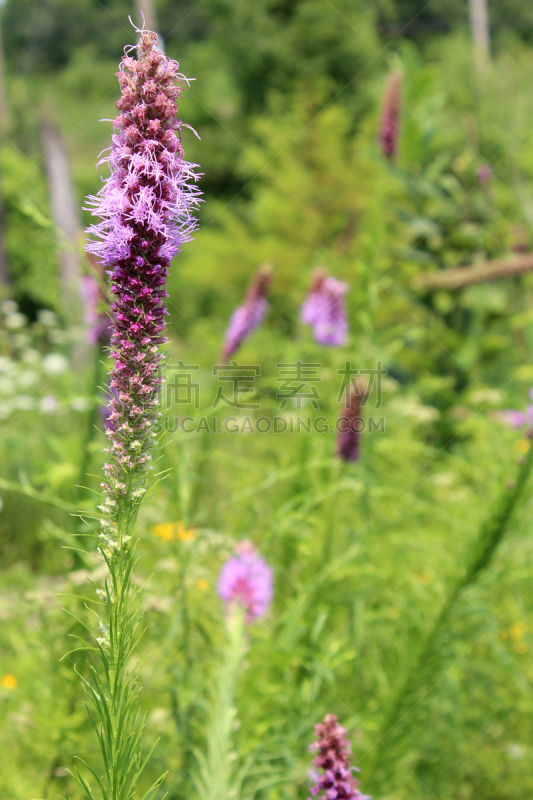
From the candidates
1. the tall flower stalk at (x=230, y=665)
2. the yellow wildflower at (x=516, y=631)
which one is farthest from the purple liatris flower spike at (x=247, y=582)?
the yellow wildflower at (x=516, y=631)

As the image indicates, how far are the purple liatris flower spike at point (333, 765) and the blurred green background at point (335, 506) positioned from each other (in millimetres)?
435

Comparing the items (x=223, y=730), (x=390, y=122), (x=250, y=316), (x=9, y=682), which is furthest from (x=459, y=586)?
(x=390, y=122)

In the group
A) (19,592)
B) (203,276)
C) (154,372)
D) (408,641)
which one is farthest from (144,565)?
(203,276)

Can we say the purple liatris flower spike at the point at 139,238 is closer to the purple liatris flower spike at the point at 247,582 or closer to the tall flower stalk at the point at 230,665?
the tall flower stalk at the point at 230,665

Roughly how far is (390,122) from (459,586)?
2.39m

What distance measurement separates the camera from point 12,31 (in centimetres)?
2317

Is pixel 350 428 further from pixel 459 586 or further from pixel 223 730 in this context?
pixel 223 730

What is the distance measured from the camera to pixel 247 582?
1.95 m

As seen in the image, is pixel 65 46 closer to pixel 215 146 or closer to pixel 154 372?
pixel 215 146

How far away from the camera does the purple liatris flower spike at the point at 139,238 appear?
0.80 m

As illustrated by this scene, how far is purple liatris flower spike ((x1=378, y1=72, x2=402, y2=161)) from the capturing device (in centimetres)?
306

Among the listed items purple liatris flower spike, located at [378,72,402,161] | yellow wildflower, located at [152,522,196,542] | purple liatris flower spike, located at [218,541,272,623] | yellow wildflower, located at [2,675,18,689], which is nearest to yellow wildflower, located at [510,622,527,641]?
purple liatris flower spike, located at [218,541,272,623]

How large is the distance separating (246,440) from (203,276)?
3745 mm

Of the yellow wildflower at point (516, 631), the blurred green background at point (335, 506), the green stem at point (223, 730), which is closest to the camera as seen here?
the green stem at point (223, 730)
